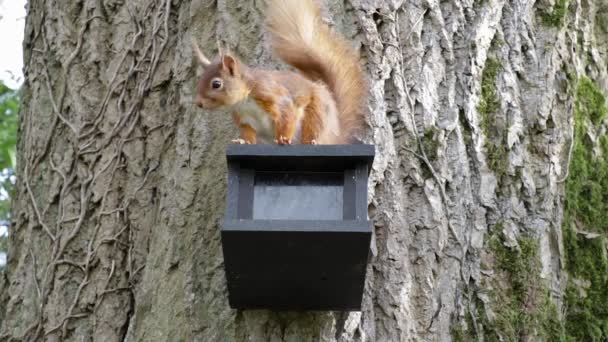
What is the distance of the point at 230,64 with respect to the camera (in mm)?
2148

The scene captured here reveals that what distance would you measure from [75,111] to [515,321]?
1.57 m

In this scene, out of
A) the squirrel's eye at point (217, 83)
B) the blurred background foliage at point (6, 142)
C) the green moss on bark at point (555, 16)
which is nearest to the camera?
the squirrel's eye at point (217, 83)

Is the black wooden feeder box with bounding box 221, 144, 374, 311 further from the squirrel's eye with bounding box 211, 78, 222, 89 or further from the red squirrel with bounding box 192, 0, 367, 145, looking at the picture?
the squirrel's eye with bounding box 211, 78, 222, 89

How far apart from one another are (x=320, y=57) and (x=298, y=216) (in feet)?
1.93

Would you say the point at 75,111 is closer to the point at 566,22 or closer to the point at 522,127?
the point at 522,127

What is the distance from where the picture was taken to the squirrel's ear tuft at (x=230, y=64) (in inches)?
84.4

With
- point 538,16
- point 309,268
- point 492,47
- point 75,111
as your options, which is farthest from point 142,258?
point 538,16

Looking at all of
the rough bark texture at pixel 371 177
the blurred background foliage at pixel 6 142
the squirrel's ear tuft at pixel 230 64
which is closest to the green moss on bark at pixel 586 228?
the rough bark texture at pixel 371 177

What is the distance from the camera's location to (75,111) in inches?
114

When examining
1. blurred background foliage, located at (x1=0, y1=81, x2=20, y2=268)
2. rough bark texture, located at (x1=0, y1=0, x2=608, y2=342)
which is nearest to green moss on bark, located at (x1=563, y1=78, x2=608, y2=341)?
rough bark texture, located at (x1=0, y1=0, x2=608, y2=342)

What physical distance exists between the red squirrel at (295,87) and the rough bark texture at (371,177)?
0.13m

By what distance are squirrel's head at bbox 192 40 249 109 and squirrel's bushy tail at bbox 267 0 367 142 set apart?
0.60 feet

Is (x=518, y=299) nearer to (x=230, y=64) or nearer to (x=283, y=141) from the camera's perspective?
(x=283, y=141)

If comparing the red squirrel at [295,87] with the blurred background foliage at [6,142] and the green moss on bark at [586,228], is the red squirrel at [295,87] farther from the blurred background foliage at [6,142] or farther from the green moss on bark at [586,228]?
the blurred background foliage at [6,142]
